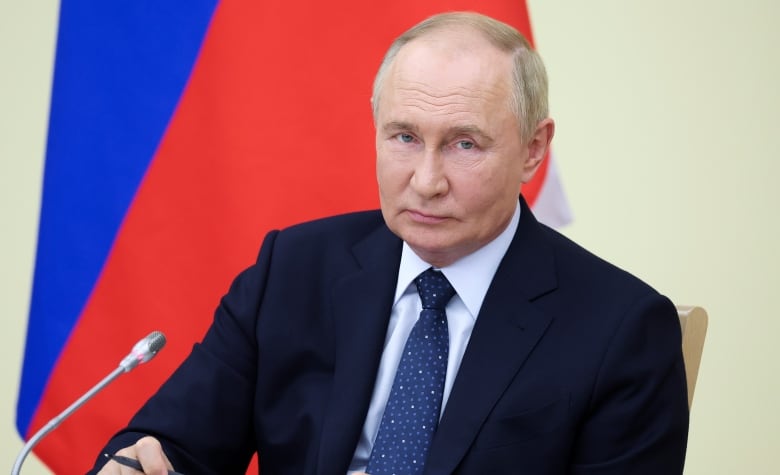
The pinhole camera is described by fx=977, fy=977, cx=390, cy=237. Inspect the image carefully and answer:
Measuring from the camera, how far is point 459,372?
6.01ft

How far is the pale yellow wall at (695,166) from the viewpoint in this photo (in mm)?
2902

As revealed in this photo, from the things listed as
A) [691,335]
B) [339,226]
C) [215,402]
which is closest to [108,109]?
[339,226]

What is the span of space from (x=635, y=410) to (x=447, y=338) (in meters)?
0.38

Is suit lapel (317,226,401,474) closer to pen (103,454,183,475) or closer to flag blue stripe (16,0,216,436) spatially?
pen (103,454,183,475)

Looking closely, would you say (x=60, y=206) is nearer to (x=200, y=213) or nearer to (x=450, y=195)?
(x=200, y=213)

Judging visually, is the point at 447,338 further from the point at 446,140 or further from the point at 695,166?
the point at 695,166

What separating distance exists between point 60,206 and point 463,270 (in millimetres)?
1391

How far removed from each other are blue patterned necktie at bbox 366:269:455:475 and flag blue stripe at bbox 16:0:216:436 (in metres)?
1.19

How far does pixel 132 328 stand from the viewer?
110 inches

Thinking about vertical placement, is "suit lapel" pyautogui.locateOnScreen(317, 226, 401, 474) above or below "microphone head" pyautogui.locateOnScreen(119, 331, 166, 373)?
below

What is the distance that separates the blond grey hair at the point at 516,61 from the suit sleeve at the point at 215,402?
20.0 inches

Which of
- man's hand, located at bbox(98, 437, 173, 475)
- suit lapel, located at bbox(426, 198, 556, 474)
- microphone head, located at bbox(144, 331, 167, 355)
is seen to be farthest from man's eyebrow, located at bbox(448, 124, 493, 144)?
man's hand, located at bbox(98, 437, 173, 475)

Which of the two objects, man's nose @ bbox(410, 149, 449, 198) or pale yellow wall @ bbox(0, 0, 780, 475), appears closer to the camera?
man's nose @ bbox(410, 149, 449, 198)

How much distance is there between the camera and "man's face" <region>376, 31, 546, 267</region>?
5.90 feet
